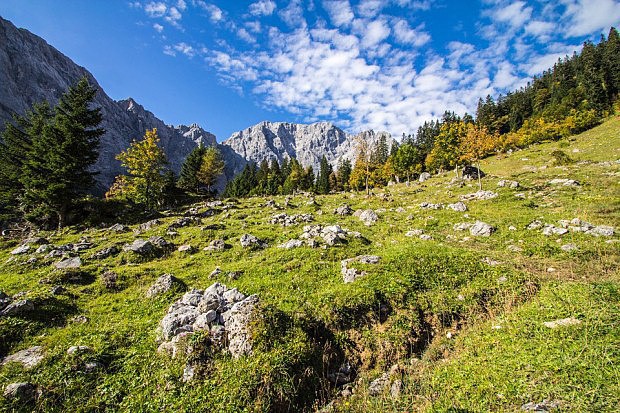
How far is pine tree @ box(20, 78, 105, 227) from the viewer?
30375 mm

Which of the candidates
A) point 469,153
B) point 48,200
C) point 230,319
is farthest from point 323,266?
point 469,153

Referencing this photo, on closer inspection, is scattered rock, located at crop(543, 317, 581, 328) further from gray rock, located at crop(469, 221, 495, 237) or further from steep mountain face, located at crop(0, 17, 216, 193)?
steep mountain face, located at crop(0, 17, 216, 193)

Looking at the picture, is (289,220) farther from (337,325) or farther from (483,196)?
(483,196)

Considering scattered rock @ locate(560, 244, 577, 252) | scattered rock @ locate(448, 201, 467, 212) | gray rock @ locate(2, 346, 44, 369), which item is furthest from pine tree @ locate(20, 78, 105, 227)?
scattered rock @ locate(560, 244, 577, 252)

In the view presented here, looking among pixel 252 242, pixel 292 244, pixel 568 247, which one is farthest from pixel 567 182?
pixel 252 242

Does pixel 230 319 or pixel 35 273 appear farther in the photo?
pixel 35 273

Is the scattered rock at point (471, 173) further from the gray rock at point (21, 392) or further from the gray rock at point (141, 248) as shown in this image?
the gray rock at point (21, 392)

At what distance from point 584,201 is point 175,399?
1262 inches

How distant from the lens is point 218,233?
24.1 metres

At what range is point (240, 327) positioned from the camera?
29.5 ft

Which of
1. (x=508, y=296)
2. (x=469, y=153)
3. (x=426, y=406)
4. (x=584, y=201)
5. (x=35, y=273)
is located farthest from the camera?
(x=469, y=153)

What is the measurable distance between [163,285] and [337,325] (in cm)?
945

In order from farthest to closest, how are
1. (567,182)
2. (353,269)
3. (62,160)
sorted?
(62,160), (567,182), (353,269)

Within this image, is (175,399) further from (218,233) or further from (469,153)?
(469,153)
